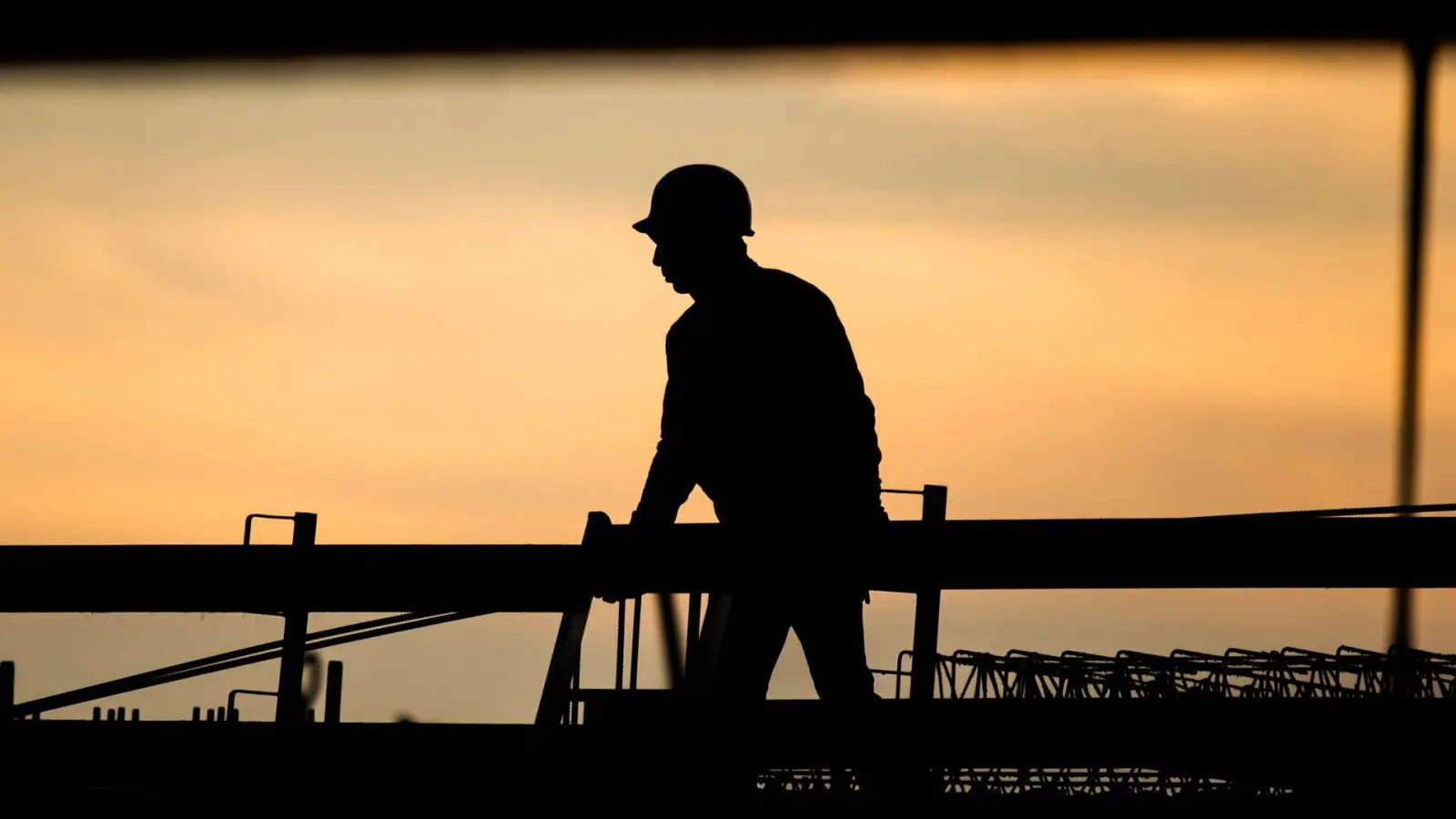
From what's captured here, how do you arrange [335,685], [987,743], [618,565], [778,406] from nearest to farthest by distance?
1. [987,743]
2. [618,565]
3. [778,406]
4. [335,685]

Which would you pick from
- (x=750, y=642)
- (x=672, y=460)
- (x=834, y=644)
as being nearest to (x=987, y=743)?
(x=834, y=644)

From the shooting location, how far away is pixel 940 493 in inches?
199

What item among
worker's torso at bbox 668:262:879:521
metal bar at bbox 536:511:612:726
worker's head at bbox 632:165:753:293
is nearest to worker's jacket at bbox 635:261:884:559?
worker's torso at bbox 668:262:879:521

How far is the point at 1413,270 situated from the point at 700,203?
219 cm

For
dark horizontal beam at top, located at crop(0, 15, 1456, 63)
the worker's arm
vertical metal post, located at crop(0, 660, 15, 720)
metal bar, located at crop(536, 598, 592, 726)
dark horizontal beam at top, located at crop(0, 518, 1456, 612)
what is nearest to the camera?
dark horizontal beam at top, located at crop(0, 518, 1456, 612)

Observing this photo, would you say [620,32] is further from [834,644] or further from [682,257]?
[834,644]

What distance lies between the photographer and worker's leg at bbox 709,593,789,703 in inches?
159

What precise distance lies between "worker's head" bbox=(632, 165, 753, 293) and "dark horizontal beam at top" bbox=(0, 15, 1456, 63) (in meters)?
1.35

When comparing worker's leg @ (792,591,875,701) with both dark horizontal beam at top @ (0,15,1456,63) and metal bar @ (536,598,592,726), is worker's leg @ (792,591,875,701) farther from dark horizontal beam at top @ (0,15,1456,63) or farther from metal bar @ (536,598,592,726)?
dark horizontal beam at top @ (0,15,1456,63)

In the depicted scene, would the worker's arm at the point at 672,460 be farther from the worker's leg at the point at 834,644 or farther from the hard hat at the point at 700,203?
the worker's leg at the point at 834,644

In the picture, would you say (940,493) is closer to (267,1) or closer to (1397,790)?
(1397,790)

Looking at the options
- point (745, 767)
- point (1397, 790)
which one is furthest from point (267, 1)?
point (1397, 790)

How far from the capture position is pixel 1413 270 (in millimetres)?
5059

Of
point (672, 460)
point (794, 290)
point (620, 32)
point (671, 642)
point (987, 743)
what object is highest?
point (620, 32)
